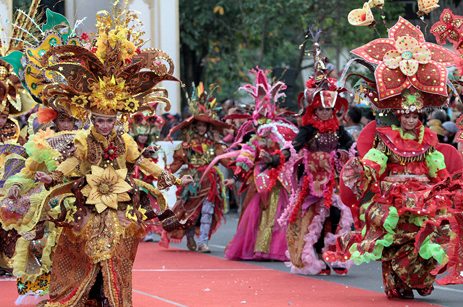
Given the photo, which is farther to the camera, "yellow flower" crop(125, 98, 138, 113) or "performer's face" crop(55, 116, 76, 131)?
"performer's face" crop(55, 116, 76, 131)

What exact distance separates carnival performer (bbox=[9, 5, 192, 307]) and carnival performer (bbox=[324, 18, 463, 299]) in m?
2.00

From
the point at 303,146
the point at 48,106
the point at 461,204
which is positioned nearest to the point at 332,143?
the point at 303,146

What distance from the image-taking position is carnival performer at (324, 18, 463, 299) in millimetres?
7633

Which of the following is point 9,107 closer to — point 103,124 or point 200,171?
point 103,124

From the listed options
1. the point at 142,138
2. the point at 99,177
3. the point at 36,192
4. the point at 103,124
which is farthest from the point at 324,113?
the point at 142,138

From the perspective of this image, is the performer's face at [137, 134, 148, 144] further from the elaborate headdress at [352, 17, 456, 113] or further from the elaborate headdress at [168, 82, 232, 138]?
the elaborate headdress at [352, 17, 456, 113]

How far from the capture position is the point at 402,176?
7.86m

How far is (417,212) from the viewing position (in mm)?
7609

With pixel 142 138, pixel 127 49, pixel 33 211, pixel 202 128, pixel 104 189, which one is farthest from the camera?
pixel 142 138

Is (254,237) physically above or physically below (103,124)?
below

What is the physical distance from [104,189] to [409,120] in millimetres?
2862

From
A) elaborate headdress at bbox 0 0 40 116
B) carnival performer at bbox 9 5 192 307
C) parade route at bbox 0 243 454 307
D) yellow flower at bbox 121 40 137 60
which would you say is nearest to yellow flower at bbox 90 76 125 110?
carnival performer at bbox 9 5 192 307

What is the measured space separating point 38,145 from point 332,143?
3.44 m

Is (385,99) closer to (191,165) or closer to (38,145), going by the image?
(38,145)
